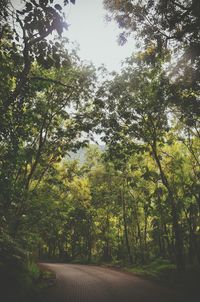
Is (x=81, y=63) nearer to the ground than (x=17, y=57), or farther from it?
farther from it

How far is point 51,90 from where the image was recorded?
19.5m

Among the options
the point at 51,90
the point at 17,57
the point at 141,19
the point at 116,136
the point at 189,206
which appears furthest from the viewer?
the point at 189,206

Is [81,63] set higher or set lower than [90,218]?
higher

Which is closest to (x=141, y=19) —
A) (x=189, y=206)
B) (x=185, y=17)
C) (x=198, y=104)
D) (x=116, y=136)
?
(x=185, y=17)

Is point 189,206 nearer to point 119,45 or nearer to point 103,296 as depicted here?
point 103,296

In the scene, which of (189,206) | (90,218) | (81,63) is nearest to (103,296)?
(81,63)

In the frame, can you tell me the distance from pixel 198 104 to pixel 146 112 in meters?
9.14

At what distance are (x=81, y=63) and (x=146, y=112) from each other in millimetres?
5403

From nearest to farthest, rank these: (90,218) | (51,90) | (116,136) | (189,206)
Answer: (51,90) → (116,136) → (189,206) → (90,218)

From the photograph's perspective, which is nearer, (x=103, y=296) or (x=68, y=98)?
(x=103, y=296)

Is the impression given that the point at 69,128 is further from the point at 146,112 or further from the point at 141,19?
the point at 141,19

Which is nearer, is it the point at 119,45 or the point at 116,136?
the point at 119,45

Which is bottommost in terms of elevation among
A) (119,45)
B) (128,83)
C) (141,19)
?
(119,45)

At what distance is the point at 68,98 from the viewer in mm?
19562
